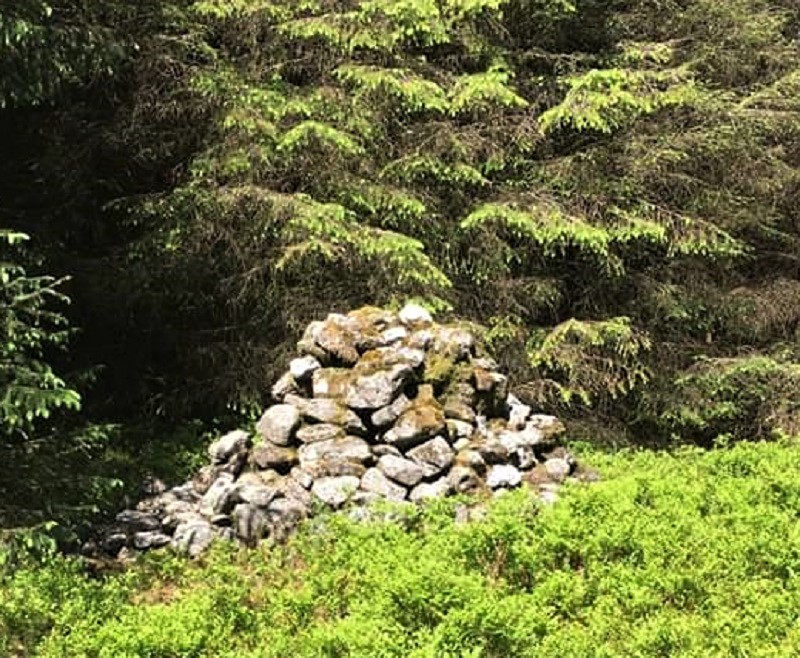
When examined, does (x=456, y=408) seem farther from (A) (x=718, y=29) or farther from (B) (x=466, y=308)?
(A) (x=718, y=29)

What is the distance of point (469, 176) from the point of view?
11.5 m

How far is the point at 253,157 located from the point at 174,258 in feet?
5.18

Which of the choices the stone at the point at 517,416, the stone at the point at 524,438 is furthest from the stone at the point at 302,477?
the stone at the point at 517,416

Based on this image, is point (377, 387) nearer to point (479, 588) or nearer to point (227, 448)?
point (227, 448)

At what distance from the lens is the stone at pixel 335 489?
8.45m

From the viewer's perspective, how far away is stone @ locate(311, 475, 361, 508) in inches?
333

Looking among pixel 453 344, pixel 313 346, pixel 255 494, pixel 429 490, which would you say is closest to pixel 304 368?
pixel 313 346

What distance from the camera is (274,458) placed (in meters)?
9.03

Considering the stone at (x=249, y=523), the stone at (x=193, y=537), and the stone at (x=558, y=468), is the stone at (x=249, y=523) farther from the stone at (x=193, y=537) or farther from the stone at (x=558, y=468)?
the stone at (x=558, y=468)

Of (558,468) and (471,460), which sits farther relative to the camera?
(558,468)

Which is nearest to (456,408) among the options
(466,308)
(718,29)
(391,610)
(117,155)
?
(466,308)

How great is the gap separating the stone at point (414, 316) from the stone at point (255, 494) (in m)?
2.64

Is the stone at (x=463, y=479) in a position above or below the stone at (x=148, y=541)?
below

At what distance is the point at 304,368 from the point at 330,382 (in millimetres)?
364
